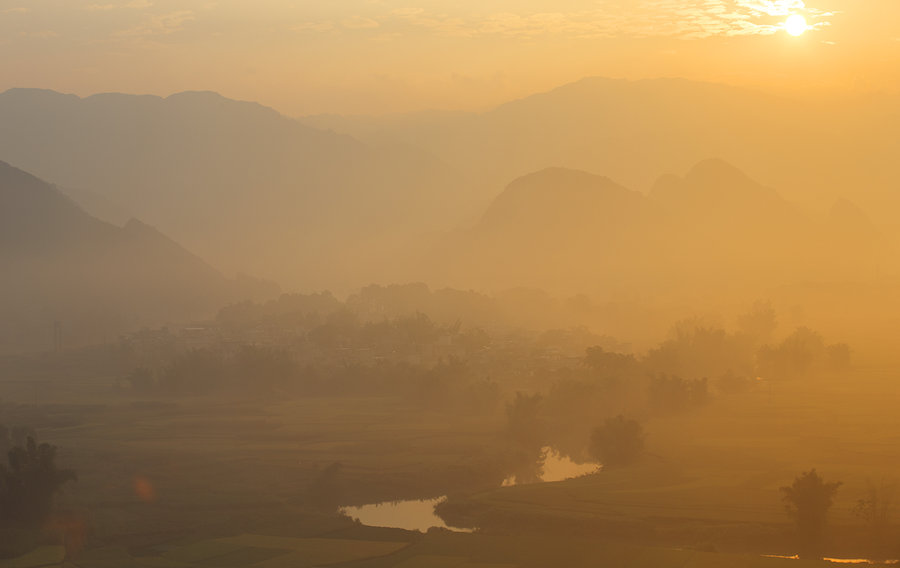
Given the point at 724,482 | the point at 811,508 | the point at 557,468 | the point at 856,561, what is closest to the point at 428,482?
the point at 557,468

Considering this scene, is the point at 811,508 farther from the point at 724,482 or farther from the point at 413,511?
the point at 413,511

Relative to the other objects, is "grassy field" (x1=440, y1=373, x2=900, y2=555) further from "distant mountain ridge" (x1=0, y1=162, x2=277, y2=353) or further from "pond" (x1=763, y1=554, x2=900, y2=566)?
"distant mountain ridge" (x1=0, y1=162, x2=277, y2=353)

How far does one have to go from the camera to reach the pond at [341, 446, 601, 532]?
57875mm

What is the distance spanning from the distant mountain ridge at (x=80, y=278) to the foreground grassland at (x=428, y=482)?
5700 cm

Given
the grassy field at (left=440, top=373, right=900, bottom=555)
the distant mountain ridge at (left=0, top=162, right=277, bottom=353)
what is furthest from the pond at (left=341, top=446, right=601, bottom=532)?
the distant mountain ridge at (left=0, top=162, right=277, bottom=353)

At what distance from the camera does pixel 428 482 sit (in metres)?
65.0

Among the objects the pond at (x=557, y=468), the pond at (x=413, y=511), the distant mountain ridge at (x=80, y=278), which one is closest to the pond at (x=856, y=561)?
the pond at (x=413, y=511)

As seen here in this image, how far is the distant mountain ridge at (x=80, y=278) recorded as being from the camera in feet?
475

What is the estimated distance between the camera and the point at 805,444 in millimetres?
71812

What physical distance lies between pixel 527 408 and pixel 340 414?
52.7 ft

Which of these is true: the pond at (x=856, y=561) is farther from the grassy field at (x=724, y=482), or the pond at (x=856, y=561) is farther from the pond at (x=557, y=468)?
the pond at (x=557, y=468)

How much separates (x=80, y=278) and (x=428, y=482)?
402 ft

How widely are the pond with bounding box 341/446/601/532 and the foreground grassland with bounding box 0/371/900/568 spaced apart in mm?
1078

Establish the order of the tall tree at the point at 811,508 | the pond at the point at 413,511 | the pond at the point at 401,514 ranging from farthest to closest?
the pond at the point at 413,511
the pond at the point at 401,514
the tall tree at the point at 811,508
